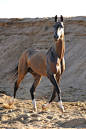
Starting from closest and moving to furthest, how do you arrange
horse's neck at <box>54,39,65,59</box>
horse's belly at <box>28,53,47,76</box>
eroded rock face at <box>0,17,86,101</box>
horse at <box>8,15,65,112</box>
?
1. horse at <box>8,15,65,112</box>
2. horse's neck at <box>54,39,65,59</box>
3. horse's belly at <box>28,53,47,76</box>
4. eroded rock face at <box>0,17,86,101</box>

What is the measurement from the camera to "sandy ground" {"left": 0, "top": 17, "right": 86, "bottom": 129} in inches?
201

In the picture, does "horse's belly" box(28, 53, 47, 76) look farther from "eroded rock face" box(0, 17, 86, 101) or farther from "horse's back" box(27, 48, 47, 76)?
"eroded rock face" box(0, 17, 86, 101)

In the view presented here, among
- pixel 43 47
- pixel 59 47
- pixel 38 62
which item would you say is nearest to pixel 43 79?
pixel 43 47

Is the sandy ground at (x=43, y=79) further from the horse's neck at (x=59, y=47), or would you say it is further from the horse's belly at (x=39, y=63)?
the horse's neck at (x=59, y=47)

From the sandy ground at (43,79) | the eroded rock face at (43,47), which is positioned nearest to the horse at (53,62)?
the sandy ground at (43,79)

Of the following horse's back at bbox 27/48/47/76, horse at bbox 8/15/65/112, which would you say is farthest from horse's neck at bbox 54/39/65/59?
horse's back at bbox 27/48/47/76

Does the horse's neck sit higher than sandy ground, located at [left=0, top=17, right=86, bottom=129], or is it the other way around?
the horse's neck

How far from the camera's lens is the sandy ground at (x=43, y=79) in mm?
5102

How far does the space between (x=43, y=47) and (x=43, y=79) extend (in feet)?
14.9

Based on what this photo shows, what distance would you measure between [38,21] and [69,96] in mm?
11197

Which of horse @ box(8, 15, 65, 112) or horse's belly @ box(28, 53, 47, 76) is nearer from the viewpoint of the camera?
horse @ box(8, 15, 65, 112)

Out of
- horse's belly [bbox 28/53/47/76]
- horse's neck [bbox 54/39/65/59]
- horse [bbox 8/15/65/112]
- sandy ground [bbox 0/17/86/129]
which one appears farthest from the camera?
horse's belly [bbox 28/53/47/76]

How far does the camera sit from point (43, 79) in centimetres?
1293

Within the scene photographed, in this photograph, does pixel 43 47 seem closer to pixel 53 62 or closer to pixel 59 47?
pixel 59 47
